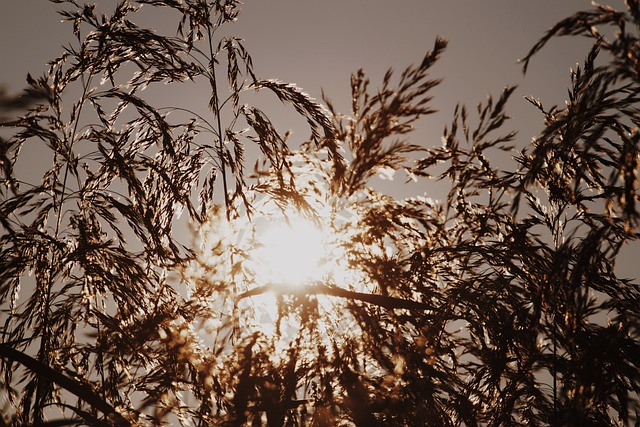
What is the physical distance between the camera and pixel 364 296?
288cm

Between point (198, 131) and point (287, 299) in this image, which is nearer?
point (287, 299)

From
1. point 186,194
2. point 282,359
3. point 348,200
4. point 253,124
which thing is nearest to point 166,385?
point 282,359

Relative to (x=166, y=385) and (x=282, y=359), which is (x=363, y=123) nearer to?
(x=282, y=359)

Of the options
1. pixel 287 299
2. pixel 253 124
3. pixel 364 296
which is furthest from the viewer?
pixel 253 124

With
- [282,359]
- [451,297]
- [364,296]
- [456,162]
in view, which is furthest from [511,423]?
[456,162]

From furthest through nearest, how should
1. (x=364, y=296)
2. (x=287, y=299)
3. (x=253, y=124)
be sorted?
(x=253, y=124), (x=287, y=299), (x=364, y=296)

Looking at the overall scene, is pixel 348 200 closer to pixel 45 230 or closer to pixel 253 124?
pixel 253 124

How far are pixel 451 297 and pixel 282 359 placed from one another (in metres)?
1.07

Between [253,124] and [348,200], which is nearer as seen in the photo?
[348,200]

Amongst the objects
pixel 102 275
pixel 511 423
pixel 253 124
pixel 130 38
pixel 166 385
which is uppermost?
pixel 130 38

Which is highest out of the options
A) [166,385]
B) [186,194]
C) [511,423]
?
[186,194]

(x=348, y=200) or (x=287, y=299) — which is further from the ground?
(x=348, y=200)

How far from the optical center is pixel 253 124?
3.54 metres

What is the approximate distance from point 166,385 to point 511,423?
6.63 feet
